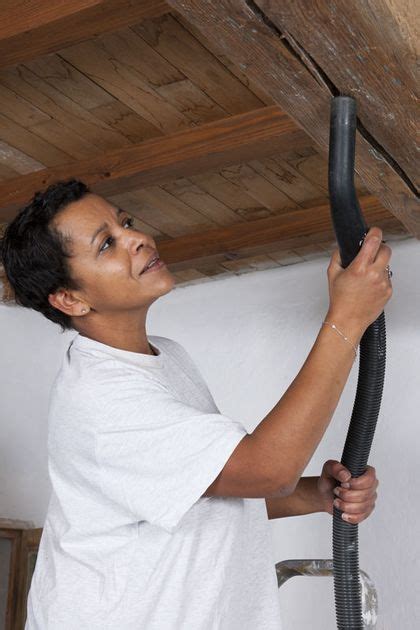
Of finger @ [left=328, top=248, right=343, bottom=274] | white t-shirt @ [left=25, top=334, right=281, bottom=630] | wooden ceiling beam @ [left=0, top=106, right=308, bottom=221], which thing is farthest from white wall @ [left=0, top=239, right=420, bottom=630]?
finger @ [left=328, top=248, right=343, bottom=274]

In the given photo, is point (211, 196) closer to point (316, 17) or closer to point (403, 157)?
point (403, 157)

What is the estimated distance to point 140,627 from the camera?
155 cm

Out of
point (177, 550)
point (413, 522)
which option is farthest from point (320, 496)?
point (413, 522)

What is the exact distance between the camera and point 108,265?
1758 mm

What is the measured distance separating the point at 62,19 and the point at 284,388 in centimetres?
195

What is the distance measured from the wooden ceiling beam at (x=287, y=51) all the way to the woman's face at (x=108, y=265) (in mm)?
420

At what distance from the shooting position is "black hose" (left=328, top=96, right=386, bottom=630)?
142cm

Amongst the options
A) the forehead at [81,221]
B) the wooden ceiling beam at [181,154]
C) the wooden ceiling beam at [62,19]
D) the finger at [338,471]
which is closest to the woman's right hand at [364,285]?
the finger at [338,471]

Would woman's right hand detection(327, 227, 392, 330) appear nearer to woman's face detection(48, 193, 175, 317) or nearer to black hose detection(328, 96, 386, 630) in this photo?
black hose detection(328, 96, 386, 630)

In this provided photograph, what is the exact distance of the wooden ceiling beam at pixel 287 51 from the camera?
49.1 inches

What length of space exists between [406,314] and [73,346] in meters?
1.79

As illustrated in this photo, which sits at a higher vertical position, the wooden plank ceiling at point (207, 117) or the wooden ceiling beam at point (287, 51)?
the wooden plank ceiling at point (207, 117)

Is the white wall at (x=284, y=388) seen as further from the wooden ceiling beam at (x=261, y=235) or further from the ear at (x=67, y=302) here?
the ear at (x=67, y=302)

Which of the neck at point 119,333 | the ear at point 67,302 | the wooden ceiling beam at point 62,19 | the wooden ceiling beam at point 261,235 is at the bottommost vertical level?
the neck at point 119,333
